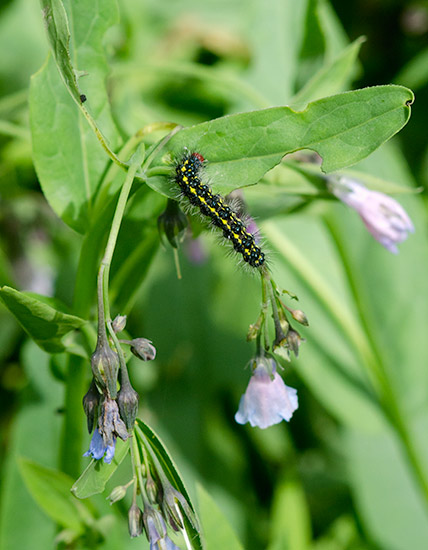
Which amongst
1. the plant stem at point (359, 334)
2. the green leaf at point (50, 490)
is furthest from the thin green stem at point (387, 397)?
the green leaf at point (50, 490)

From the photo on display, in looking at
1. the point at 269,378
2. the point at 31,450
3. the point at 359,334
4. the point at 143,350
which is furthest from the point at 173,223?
the point at 359,334

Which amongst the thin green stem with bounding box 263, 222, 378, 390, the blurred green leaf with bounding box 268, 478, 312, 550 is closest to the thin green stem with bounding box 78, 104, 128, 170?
the thin green stem with bounding box 263, 222, 378, 390

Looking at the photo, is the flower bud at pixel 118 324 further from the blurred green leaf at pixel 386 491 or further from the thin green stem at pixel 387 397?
the blurred green leaf at pixel 386 491

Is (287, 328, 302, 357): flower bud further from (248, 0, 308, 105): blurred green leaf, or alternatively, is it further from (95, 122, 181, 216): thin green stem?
(248, 0, 308, 105): blurred green leaf

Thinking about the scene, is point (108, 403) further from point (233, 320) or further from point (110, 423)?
point (233, 320)

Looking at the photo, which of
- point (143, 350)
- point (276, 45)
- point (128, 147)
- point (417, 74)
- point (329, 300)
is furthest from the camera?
point (417, 74)

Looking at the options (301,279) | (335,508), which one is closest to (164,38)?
(301,279)
